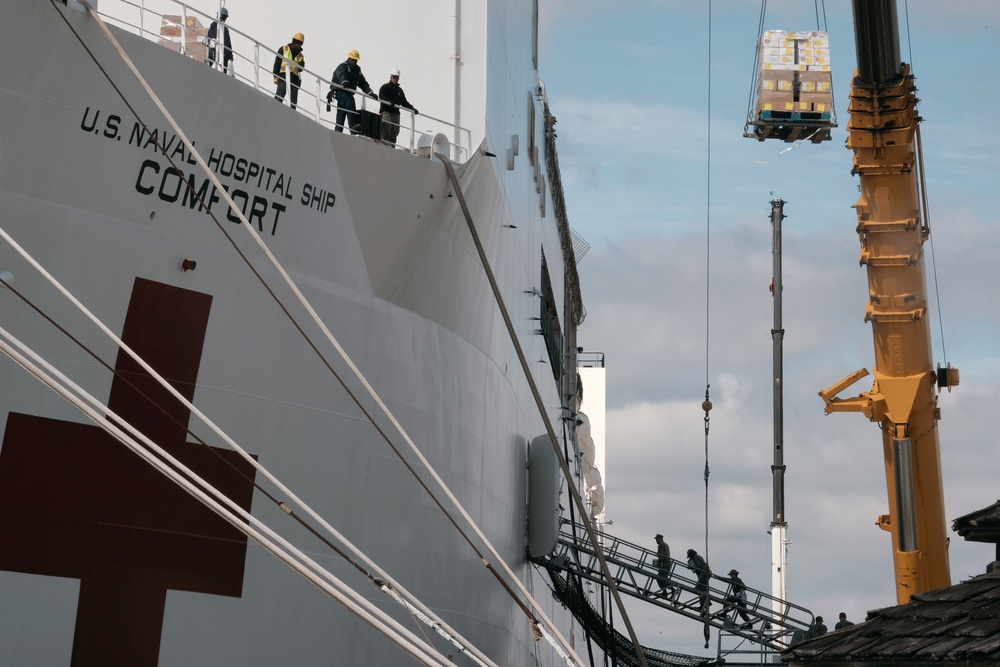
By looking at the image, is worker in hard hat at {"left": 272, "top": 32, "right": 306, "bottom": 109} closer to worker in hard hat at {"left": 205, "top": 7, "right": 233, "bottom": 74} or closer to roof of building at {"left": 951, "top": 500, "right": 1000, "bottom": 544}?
worker in hard hat at {"left": 205, "top": 7, "right": 233, "bottom": 74}

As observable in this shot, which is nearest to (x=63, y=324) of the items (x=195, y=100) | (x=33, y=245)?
(x=33, y=245)

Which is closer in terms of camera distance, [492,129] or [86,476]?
[86,476]

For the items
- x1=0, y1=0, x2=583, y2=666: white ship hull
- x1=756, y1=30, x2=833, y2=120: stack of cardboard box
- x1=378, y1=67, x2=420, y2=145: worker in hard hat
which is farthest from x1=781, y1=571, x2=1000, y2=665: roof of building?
x1=756, y1=30, x2=833, y2=120: stack of cardboard box

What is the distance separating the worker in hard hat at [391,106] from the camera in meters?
10.0

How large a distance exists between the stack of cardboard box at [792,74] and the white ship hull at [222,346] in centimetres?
1002

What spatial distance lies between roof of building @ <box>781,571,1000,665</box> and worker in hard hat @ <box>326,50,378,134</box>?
512 centimetres

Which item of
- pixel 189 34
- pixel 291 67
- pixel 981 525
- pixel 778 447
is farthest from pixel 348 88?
pixel 778 447

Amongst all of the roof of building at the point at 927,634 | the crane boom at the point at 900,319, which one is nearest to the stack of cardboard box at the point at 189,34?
the roof of building at the point at 927,634

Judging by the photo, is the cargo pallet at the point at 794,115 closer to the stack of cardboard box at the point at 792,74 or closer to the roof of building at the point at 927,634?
the stack of cardboard box at the point at 792,74

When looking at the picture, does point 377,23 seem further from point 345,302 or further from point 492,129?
point 345,302

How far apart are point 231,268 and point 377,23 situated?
3406 mm

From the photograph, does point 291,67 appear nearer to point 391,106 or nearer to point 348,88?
point 348,88

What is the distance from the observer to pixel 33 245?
8.16 metres

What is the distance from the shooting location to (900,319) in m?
13.4
